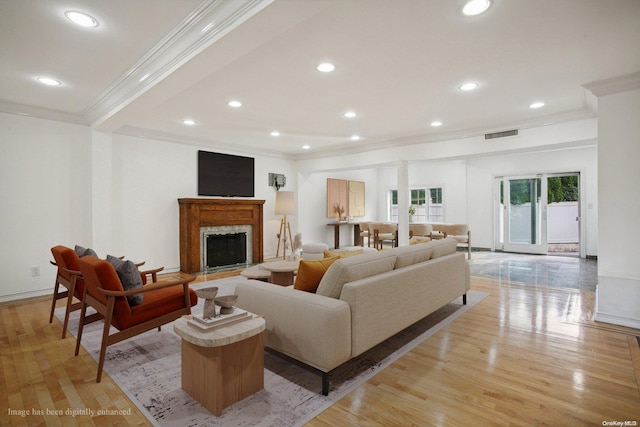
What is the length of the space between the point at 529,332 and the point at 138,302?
3.49 meters

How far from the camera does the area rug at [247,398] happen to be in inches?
73.5

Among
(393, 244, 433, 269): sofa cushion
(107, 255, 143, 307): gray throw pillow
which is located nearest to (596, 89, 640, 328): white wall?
(393, 244, 433, 269): sofa cushion

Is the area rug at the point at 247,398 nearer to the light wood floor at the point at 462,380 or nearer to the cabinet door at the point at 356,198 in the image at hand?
the light wood floor at the point at 462,380

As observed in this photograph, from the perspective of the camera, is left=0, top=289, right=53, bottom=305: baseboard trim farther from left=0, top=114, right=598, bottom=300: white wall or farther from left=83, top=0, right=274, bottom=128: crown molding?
left=83, top=0, right=274, bottom=128: crown molding

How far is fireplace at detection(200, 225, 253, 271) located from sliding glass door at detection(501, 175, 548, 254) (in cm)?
665

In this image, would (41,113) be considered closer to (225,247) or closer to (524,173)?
(225,247)

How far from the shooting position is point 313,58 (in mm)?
2934

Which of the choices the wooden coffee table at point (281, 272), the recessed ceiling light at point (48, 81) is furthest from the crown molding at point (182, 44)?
the wooden coffee table at point (281, 272)

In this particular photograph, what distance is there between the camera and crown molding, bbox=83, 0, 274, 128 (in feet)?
6.66

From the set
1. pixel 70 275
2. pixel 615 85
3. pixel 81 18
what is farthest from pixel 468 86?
pixel 70 275

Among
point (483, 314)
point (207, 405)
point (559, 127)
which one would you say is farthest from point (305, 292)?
point (559, 127)

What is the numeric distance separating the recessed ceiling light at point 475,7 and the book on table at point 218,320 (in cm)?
251

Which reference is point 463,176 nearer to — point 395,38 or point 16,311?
point 395,38

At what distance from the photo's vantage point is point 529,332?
3096mm
